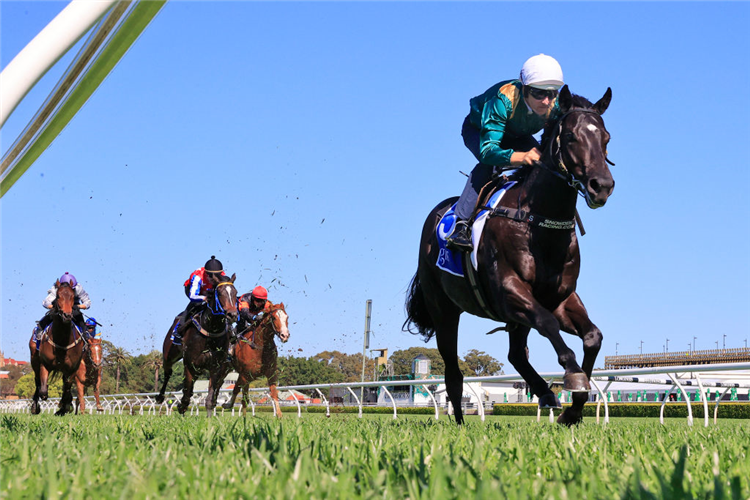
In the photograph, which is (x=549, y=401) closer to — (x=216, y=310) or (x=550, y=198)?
(x=550, y=198)

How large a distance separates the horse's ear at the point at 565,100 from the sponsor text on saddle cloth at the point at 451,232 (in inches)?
29.4

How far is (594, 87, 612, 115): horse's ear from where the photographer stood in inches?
216

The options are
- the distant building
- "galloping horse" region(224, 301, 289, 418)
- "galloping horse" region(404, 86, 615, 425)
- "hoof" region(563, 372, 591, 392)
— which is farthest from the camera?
the distant building

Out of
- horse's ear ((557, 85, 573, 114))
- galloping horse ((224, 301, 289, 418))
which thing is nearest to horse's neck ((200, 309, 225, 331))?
galloping horse ((224, 301, 289, 418))

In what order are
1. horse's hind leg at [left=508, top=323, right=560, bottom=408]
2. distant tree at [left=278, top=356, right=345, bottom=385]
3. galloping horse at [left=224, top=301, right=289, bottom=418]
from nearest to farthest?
horse's hind leg at [left=508, top=323, right=560, bottom=408], galloping horse at [left=224, top=301, right=289, bottom=418], distant tree at [left=278, top=356, right=345, bottom=385]

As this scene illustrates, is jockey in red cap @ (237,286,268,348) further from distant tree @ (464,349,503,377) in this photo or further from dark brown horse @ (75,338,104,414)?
distant tree @ (464,349,503,377)

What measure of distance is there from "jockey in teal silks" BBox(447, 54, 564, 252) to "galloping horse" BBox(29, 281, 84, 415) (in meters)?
8.44

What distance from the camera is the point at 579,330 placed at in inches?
219

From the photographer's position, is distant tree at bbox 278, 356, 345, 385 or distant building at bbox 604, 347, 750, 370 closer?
distant building at bbox 604, 347, 750, 370

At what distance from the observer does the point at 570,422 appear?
5473 mm

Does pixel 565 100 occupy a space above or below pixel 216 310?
above

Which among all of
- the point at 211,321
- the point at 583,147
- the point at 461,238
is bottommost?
the point at 211,321

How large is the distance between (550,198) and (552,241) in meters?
0.32

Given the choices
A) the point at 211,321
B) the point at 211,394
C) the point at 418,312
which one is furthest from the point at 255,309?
the point at 418,312
